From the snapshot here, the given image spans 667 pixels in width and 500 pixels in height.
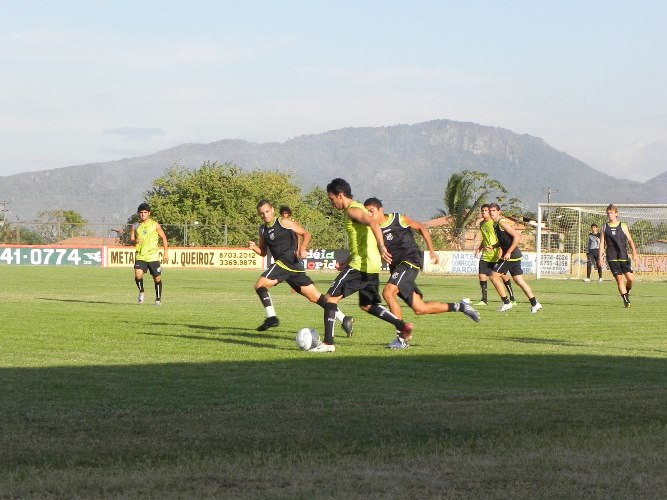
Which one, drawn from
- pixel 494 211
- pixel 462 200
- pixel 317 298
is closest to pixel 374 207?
pixel 317 298

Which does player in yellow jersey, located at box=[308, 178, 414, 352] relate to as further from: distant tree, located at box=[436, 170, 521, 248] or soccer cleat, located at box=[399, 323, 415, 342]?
distant tree, located at box=[436, 170, 521, 248]

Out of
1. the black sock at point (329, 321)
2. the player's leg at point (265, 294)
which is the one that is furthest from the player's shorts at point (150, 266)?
the black sock at point (329, 321)

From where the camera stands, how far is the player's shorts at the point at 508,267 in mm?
22438

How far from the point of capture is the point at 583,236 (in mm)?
51875

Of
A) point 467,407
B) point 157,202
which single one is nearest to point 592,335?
point 467,407

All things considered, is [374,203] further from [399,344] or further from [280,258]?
[280,258]

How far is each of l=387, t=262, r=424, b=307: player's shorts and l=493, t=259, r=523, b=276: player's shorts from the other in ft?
27.4

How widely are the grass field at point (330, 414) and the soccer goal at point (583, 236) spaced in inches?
1327

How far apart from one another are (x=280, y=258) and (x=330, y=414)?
8.14 m

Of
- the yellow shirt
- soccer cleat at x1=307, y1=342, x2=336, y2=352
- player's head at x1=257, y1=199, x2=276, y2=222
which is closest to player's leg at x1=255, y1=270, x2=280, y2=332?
player's head at x1=257, y1=199, x2=276, y2=222

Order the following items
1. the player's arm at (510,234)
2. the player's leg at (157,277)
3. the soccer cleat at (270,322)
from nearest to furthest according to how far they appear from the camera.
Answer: the soccer cleat at (270,322)
the player's arm at (510,234)
the player's leg at (157,277)

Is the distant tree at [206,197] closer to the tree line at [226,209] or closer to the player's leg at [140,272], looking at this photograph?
the tree line at [226,209]

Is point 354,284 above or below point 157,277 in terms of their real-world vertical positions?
above

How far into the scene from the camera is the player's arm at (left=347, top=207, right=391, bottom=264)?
1270cm
